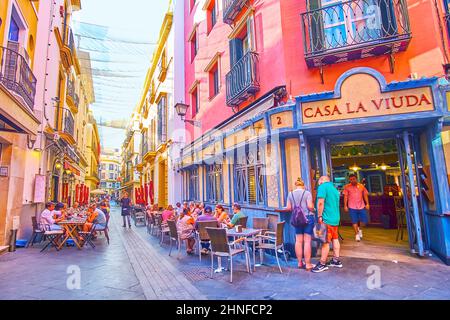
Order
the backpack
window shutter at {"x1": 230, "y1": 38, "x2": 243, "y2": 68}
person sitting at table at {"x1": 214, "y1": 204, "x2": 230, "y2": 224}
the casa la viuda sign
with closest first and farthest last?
the backpack → the casa la viuda sign → person sitting at table at {"x1": 214, "y1": 204, "x2": 230, "y2": 224} → window shutter at {"x1": 230, "y1": 38, "x2": 243, "y2": 68}

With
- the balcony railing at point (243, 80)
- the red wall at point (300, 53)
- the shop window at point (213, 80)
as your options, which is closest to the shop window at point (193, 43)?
the shop window at point (213, 80)

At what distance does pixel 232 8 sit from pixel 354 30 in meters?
4.26

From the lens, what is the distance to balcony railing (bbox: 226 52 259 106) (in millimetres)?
7844

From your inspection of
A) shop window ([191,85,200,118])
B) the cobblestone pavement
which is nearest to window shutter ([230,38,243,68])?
shop window ([191,85,200,118])

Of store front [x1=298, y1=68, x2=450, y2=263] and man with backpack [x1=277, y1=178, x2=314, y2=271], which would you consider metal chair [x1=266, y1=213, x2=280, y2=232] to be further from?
store front [x1=298, y1=68, x2=450, y2=263]

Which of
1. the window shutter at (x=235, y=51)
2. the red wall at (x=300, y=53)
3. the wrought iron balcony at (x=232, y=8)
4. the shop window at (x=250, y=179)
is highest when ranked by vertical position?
the wrought iron balcony at (x=232, y=8)

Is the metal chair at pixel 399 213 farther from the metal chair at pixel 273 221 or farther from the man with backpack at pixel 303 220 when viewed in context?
the man with backpack at pixel 303 220

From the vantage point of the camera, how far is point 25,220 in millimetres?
9242

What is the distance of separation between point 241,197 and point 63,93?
12092 mm

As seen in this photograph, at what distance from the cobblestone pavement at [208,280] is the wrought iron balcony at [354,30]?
14.9ft

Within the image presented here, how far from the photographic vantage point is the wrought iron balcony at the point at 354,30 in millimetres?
5852

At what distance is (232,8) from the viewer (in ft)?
29.3

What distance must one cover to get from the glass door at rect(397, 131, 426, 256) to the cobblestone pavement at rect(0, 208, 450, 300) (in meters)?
0.54

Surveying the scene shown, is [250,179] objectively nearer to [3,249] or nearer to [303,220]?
[303,220]
